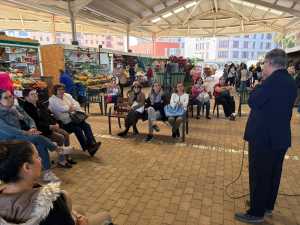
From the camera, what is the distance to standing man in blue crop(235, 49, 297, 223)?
7.05 ft

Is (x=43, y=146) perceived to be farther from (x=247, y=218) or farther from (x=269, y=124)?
(x=269, y=124)

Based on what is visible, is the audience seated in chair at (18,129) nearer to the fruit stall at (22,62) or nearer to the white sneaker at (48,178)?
the white sneaker at (48,178)

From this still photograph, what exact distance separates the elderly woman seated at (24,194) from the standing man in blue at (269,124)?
1.80m

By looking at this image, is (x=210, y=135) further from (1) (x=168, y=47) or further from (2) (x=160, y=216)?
(1) (x=168, y=47)

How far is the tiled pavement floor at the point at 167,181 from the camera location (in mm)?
2666

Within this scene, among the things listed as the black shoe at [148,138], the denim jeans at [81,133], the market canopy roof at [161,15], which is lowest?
the black shoe at [148,138]

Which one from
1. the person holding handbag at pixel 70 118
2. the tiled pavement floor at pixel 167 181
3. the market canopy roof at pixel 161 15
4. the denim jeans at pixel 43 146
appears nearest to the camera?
the tiled pavement floor at pixel 167 181

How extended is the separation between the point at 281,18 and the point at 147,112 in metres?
14.2

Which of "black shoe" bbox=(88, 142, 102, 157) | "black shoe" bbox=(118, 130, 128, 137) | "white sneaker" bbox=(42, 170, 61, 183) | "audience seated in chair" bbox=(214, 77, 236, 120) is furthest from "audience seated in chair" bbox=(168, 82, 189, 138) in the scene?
"white sneaker" bbox=(42, 170, 61, 183)

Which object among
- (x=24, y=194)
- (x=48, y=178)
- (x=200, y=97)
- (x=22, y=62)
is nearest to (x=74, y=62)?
(x=22, y=62)

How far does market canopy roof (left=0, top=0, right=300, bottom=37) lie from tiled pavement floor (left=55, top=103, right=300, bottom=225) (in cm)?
774

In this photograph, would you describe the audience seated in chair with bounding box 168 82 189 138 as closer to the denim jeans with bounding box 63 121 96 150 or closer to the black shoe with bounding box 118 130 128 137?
the black shoe with bounding box 118 130 128 137

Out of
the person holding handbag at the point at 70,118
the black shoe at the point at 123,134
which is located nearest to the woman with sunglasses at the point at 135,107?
the black shoe at the point at 123,134

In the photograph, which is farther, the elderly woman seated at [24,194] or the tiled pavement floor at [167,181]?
the tiled pavement floor at [167,181]
